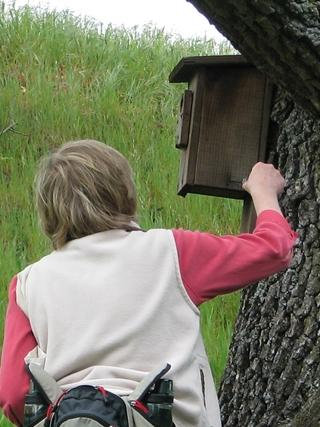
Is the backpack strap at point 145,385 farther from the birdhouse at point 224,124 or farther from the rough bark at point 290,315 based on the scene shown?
the birdhouse at point 224,124

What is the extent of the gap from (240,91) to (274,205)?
2.38ft

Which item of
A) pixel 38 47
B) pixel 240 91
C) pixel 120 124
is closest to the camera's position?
pixel 240 91

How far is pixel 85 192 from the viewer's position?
266 centimetres

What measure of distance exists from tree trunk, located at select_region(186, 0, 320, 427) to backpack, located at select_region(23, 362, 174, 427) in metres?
0.71

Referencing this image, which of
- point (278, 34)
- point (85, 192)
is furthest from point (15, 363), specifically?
point (278, 34)

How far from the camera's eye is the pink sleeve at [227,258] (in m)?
2.60

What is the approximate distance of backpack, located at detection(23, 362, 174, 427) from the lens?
7.93ft

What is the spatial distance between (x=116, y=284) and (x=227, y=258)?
27cm

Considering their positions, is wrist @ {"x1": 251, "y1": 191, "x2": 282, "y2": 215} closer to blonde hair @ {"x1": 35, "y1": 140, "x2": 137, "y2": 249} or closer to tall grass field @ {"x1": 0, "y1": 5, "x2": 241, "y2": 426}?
blonde hair @ {"x1": 35, "y1": 140, "x2": 137, "y2": 249}

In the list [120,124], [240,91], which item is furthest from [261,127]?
[120,124]

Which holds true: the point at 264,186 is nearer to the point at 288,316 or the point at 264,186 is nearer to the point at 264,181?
the point at 264,181

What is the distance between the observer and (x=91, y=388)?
2.48 meters

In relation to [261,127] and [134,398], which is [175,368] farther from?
[261,127]

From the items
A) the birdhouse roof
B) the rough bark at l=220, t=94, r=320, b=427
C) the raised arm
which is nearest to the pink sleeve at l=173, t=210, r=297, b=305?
the raised arm
